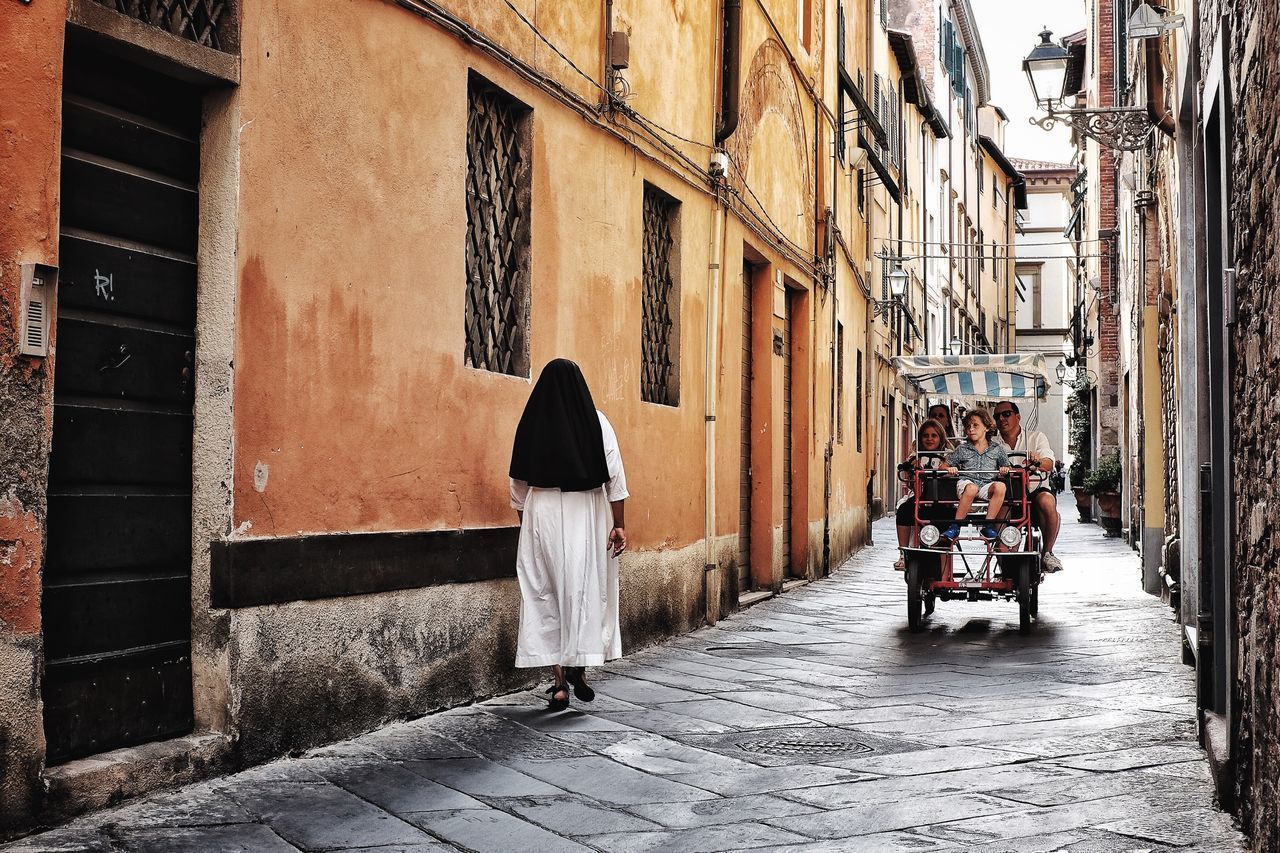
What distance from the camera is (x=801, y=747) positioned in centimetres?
597

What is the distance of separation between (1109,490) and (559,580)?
18.5m

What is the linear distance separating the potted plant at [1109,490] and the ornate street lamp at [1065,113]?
11.9 meters

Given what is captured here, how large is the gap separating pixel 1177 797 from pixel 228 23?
4428 millimetres

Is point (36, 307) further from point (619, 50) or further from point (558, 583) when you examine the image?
point (619, 50)

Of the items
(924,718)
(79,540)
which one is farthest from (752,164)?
(79,540)

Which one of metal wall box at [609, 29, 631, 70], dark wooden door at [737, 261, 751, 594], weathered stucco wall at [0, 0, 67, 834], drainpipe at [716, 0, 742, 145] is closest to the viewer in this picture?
weathered stucco wall at [0, 0, 67, 834]

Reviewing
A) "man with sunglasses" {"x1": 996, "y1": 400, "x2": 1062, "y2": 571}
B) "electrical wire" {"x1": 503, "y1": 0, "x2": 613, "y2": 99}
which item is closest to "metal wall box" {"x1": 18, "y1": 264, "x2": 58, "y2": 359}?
"electrical wire" {"x1": 503, "y1": 0, "x2": 613, "y2": 99}

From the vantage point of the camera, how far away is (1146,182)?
12961 mm

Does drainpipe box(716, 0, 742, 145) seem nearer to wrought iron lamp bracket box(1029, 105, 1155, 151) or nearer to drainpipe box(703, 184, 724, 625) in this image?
drainpipe box(703, 184, 724, 625)

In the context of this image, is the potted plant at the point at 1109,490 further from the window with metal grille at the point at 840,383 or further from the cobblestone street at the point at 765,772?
the cobblestone street at the point at 765,772

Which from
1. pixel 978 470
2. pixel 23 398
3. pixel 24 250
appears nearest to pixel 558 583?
pixel 23 398

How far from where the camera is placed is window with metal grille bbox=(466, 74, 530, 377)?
23.3 feet

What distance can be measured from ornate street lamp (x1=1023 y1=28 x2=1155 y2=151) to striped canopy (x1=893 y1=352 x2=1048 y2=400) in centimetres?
447

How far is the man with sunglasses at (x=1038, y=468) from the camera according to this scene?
425 inches
